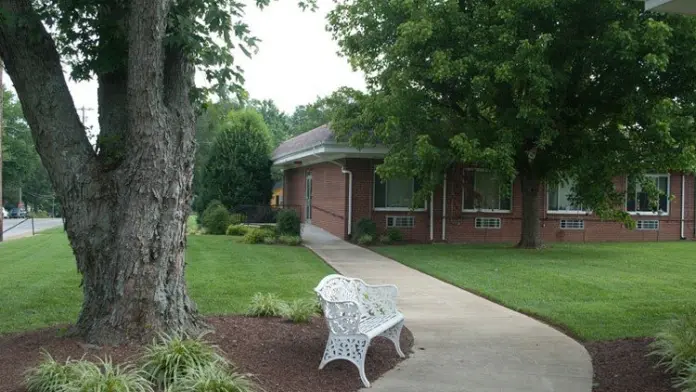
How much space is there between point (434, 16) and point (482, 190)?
8213 mm

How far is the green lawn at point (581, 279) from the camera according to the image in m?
8.94

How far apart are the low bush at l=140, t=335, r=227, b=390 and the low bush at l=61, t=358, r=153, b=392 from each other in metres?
0.12

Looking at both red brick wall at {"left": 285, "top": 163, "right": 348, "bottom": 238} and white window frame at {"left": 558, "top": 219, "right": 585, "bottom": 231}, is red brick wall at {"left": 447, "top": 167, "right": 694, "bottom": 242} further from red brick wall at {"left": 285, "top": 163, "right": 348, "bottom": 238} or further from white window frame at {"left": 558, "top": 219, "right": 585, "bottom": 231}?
red brick wall at {"left": 285, "top": 163, "right": 348, "bottom": 238}

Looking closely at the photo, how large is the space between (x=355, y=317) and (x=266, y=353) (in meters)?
1.12

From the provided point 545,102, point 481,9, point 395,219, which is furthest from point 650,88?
point 395,219

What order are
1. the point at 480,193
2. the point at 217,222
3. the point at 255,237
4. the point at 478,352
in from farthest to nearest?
the point at 217,222 → the point at 480,193 → the point at 255,237 → the point at 478,352

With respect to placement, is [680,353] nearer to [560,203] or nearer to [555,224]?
[555,224]

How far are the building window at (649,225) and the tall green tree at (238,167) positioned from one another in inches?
627

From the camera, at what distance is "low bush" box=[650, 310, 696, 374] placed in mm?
5637

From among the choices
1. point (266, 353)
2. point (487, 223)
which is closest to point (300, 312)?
point (266, 353)

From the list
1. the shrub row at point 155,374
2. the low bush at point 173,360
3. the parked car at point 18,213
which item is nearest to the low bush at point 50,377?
the shrub row at point 155,374

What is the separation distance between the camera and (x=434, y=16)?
16.8 meters

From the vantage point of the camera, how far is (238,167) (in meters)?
29.7

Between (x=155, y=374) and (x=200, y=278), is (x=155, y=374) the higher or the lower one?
the higher one
